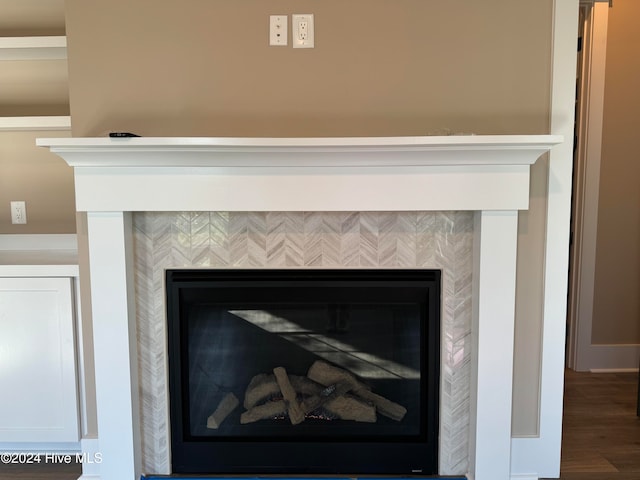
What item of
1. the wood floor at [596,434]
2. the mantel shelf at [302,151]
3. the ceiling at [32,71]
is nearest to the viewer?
the mantel shelf at [302,151]

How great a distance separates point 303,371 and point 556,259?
42.8 inches

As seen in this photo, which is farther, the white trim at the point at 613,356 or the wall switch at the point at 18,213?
the white trim at the point at 613,356

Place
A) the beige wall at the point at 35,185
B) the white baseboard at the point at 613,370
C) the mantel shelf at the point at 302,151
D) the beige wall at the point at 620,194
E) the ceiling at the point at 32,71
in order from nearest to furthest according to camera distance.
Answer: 1. the mantel shelf at the point at 302,151
2. the ceiling at the point at 32,71
3. the beige wall at the point at 35,185
4. the beige wall at the point at 620,194
5. the white baseboard at the point at 613,370

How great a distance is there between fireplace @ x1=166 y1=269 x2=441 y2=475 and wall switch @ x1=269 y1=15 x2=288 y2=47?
86cm

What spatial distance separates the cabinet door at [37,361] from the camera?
1719mm

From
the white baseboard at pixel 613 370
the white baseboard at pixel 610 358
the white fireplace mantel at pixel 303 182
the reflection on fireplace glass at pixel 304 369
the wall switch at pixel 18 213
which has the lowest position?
the white baseboard at pixel 613 370

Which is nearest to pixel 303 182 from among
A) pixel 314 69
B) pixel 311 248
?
pixel 311 248

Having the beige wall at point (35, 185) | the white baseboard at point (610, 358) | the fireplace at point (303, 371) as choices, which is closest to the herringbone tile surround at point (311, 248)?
the fireplace at point (303, 371)

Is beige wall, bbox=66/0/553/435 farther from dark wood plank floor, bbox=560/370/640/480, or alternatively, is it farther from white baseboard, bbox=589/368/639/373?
white baseboard, bbox=589/368/639/373

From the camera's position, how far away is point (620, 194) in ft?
8.90

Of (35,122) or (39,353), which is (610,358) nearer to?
(39,353)

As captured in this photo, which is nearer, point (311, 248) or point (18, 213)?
point (311, 248)

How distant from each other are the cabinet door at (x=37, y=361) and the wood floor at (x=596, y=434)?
0.15 m

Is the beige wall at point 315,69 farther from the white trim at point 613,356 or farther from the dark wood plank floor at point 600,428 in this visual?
the white trim at point 613,356
